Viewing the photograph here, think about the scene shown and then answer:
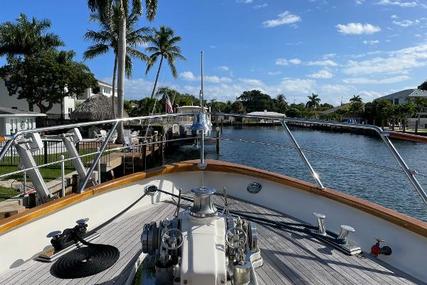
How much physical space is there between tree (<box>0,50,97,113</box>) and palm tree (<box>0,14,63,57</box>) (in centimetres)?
108

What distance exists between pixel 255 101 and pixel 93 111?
82.7 m

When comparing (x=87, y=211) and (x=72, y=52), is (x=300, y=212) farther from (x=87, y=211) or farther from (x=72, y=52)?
(x=72, y=52)

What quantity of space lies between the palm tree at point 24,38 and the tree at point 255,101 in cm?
7526

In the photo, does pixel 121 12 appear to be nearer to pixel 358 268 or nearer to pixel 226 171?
pixel 226 171

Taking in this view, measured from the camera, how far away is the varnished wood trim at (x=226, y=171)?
112 inches

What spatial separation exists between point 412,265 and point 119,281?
6.96ft

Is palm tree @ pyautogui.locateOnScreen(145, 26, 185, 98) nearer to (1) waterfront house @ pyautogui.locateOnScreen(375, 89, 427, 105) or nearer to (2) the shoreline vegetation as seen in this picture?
(2) the shoreline vegetation

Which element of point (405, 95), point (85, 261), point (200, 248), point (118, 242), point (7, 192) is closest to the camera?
point (200, 248)

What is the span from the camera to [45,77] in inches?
1310

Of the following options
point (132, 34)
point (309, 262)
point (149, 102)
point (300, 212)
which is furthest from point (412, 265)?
point (149, 102)

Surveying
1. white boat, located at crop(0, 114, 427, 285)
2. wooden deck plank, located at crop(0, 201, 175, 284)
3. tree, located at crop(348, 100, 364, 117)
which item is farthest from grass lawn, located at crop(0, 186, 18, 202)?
tree, located at crop(348, 100, 364, 117)

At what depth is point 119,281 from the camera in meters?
2.54

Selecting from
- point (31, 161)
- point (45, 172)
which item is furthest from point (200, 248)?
point (45, 172)

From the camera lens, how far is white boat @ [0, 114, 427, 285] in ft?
6.69
